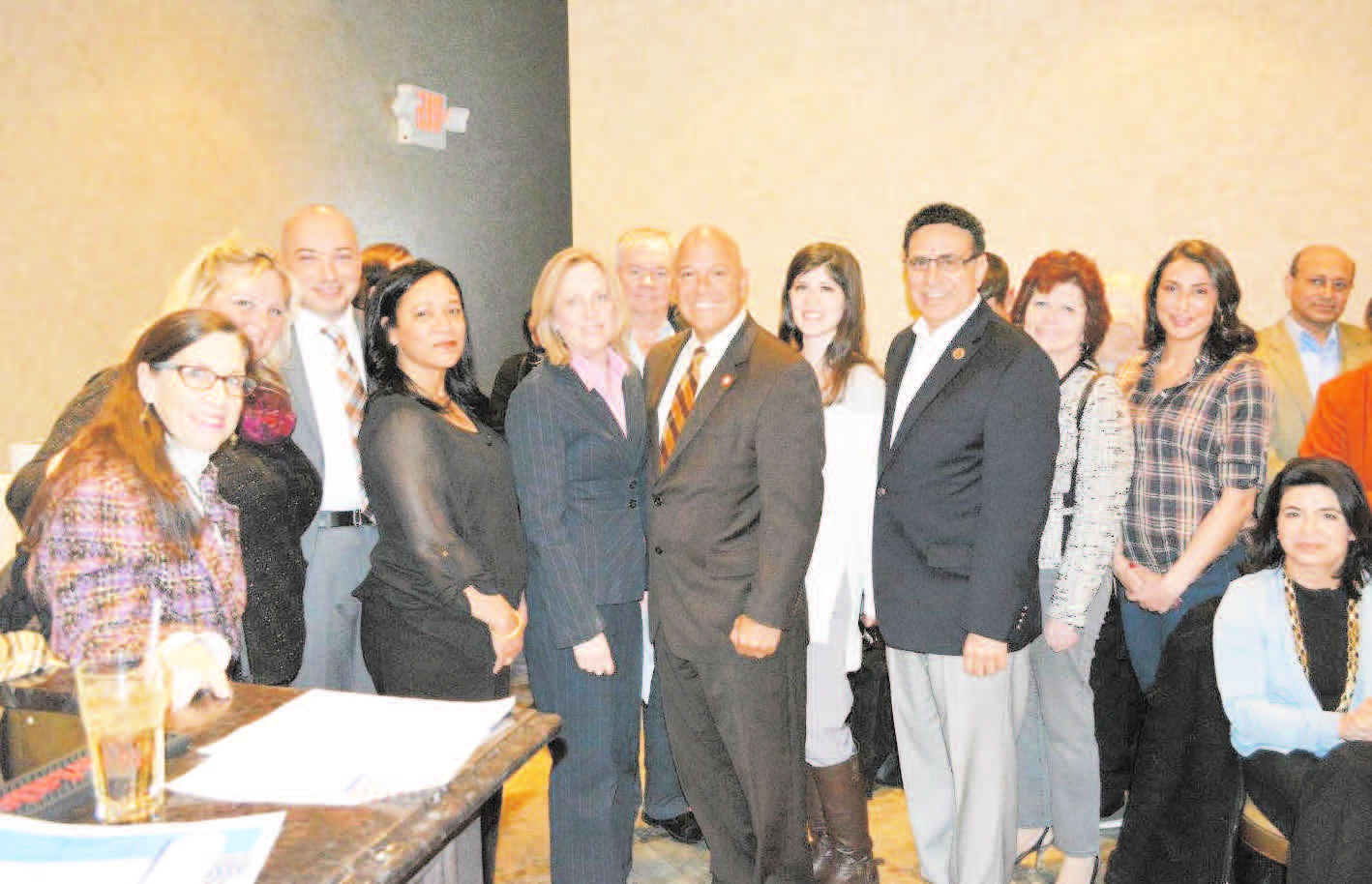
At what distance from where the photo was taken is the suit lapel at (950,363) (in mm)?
2221

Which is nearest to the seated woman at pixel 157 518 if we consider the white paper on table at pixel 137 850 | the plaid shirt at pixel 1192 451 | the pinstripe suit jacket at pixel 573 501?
the white paper on table at pixel 137 850

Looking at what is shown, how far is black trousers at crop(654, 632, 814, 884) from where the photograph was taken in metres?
2.18

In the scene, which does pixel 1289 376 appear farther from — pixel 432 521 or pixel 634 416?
pixel 432 521

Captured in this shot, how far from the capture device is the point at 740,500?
7.09 ft

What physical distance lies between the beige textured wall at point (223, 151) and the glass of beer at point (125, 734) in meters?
1.17

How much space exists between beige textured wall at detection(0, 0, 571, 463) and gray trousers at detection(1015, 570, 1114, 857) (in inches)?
89.6

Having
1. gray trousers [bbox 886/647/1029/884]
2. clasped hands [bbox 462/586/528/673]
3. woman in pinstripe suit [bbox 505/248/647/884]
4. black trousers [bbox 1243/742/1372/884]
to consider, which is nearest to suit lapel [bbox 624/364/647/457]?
woman in pinstripe suit [bbox 505/248/647/884]

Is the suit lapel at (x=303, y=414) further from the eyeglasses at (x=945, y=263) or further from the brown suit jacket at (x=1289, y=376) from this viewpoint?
the brown suit jacket at (x=1289, y=376)

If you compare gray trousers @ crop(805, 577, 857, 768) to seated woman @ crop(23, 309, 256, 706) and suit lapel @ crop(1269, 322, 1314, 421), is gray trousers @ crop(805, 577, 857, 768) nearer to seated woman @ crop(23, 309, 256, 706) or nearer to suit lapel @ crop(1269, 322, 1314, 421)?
seated woman @ crop(23, 309, 256, 706)

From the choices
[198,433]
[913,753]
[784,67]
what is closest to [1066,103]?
[784,67]

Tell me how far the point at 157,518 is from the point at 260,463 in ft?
2.05

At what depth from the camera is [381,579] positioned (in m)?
2.21

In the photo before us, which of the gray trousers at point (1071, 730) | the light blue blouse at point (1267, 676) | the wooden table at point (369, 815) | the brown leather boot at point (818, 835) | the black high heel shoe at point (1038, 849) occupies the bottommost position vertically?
the black high heel shoe at point (1038, 849)

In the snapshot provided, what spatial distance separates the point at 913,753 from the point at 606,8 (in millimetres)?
4194
